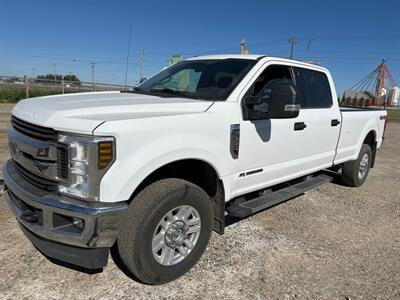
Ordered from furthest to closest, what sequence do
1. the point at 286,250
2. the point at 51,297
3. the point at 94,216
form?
the point at 286,250 < the point at 51,297 < the point at 94,216

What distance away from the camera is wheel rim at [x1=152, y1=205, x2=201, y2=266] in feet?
9.25

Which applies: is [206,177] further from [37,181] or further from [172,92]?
[37,181]

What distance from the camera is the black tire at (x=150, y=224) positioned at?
258 cm

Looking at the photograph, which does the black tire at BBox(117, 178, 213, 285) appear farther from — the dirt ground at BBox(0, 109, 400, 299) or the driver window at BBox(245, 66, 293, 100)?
the driver window at BBox(245, 66, 293, 100)

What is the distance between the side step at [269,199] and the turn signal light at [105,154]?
155 centimetres

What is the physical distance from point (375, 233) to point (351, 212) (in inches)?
27.8

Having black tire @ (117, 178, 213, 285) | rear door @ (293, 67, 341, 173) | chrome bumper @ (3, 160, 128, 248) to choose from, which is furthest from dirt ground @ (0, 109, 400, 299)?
rear door @ (293, 67, 341, 173)

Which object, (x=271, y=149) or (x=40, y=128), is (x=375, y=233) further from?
(x=40, y=128)

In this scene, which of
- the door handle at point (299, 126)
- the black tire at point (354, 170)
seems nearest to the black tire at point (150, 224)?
the door handle at point (299, 126)

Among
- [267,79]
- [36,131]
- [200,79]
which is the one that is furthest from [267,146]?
[36,131]

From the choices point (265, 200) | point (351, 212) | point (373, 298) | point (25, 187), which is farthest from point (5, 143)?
point (373, 298)

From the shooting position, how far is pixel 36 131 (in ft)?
8.50

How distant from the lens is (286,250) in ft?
12.1

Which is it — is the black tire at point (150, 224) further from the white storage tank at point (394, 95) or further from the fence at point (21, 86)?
the white storage tank at point (394, 95)
